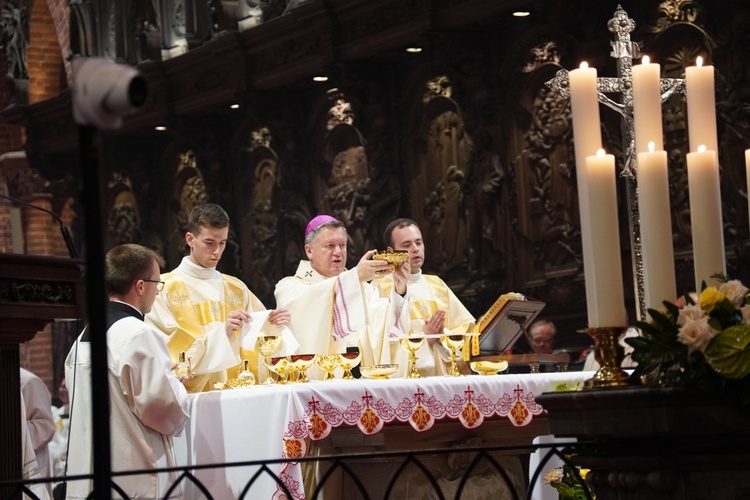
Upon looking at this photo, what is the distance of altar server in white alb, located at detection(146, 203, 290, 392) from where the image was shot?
258 inches

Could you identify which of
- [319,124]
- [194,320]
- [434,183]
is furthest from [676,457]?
[319,124]

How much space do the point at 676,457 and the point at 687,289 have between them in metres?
5.65

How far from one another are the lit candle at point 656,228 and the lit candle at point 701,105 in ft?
0.88

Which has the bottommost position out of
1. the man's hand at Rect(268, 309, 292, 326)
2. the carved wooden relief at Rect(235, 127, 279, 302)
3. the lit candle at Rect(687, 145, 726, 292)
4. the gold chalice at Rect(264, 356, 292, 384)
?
the gold chalice at Rect(264, 356, 292, 384)

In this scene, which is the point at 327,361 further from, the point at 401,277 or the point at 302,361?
the point at 401,277

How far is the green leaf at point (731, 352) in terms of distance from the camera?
3.45m

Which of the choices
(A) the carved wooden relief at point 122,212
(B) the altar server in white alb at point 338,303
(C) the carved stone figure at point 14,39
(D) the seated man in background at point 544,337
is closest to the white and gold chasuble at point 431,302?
(B) the altar server in white alb at point 338,303

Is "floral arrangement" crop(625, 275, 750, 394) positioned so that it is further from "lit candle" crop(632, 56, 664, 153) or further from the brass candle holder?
"lit candle" crop(632, 56, 664, 153)

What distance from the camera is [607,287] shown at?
3.71 m

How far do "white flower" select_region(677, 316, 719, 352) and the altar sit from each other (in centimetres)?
214

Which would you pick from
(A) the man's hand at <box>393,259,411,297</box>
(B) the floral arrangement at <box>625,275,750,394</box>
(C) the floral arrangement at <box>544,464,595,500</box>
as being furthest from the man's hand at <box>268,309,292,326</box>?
(B) the floral arrangement at <box>625,275,750,394</box>

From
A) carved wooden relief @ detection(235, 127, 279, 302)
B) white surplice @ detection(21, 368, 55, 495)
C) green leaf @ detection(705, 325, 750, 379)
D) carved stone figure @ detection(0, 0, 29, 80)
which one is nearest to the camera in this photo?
green leaf @ detection(705, 325, 750, 379)

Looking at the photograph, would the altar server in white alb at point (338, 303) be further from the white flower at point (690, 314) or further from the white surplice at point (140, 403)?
the white flower at point (690, 314)

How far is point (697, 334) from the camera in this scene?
3520 mm
